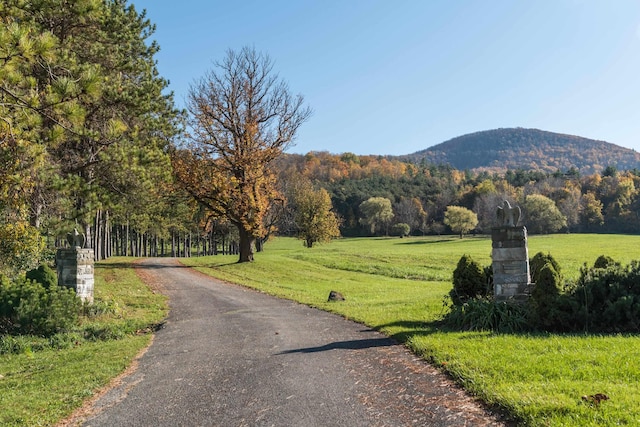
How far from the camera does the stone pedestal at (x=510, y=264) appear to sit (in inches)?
378

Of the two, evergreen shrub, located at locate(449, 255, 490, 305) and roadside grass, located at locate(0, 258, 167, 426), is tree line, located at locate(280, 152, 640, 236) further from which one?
evergreen shrub, located at locate(449, 255, 490, 305)

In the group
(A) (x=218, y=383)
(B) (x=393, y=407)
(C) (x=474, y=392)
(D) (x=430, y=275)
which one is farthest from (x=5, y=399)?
(D) (x=430, y=275)

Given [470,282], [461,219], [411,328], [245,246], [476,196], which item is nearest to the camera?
[411,328]

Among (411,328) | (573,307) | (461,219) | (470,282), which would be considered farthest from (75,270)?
(461,219)

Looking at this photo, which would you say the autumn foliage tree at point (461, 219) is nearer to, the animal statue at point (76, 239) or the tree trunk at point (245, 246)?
the tree trunk at point (245, 246)

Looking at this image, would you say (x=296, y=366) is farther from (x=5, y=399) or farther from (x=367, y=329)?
(x=5, y=399)

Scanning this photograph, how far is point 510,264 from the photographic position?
9680 millimetres

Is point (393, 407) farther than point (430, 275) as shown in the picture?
No

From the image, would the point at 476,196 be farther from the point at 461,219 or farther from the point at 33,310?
the point at 33,310

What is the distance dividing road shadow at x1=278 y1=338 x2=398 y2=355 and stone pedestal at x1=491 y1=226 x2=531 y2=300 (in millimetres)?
2576

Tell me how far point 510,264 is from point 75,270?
11.8 meters

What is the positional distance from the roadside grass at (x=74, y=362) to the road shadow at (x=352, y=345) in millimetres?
3180

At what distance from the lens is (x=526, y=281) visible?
963cm

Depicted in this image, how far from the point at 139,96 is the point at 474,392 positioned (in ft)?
46.5
